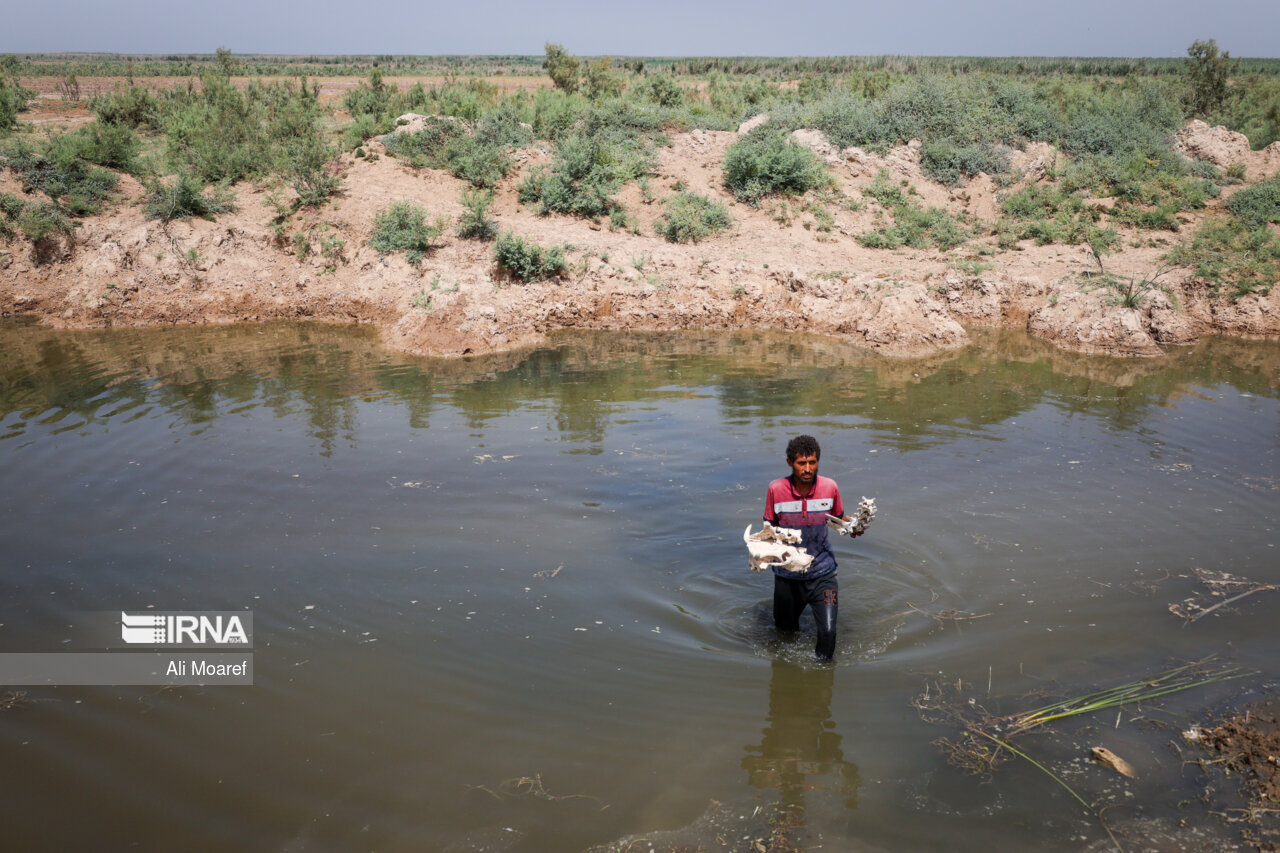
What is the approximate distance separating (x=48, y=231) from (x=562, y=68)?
16.7m

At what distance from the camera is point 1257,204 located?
18.0 metres

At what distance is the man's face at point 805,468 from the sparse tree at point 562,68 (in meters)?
25.3

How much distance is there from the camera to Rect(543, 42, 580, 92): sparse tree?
28062 millimetres

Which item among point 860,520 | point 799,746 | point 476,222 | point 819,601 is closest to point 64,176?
point 476,222

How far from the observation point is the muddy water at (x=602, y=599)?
4535mm

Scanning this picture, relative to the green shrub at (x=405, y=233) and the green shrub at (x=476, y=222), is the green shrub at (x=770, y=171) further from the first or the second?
the green shrub at (x=405, y=233)

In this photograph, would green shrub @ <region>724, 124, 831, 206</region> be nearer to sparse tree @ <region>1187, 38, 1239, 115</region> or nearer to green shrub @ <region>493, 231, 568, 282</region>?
green shrub @ <region>493, 231, 568, 282</region>

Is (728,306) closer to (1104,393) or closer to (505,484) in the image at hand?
(1104,393)

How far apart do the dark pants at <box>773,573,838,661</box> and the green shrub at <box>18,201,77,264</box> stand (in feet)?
58.9

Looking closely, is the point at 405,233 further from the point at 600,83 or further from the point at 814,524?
the point at 814,524

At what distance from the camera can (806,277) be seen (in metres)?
16.5

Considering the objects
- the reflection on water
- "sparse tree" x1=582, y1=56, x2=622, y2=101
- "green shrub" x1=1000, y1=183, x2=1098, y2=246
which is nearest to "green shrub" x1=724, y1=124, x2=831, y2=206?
"green shrub" x1=1000, y1=183, x2=1098, y2=246

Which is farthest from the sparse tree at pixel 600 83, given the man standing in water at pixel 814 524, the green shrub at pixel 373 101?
the man standing in water at pixel 814 524

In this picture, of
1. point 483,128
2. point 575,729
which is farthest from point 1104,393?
point 483,128
